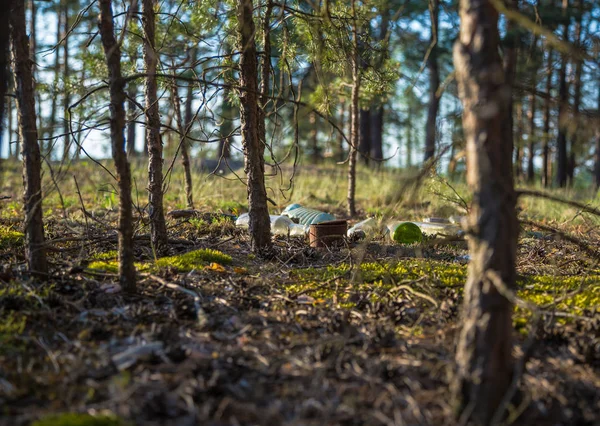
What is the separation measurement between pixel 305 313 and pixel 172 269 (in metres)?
1.24

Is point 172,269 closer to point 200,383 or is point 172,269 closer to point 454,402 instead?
point 200,383

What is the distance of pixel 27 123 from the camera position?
10.5 feet

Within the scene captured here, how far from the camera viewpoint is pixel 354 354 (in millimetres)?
2584

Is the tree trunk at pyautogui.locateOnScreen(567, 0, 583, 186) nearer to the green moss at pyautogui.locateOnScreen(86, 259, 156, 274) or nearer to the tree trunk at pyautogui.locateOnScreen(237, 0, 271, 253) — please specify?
the tree trunk at pyautogui.locateOnScreen(237, 0, 271, 253)

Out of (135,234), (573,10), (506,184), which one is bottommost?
(135,234)

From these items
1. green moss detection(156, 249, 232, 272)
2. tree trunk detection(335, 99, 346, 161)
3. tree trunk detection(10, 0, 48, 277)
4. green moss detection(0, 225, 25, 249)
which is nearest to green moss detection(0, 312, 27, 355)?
tree trunk detection(10, 0, 48, 277)

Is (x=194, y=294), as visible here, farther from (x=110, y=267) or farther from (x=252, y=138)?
(x=252, y=138)

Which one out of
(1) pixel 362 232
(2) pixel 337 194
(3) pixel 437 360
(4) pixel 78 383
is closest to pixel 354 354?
(3) pixel 437 360

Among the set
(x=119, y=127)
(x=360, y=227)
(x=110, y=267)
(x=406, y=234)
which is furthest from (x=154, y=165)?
(x=406, y=234)

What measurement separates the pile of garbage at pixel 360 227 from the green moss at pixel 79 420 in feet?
12.3

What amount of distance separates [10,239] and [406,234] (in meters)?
4.03

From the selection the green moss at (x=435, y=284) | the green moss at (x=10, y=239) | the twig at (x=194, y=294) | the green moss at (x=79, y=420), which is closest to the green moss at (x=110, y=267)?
the twig at (x=194, y=294)

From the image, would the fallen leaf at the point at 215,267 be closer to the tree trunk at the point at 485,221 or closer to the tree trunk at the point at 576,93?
the tree trunk at the point at 485,221

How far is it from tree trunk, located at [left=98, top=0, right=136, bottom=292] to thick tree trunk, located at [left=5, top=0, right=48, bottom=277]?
56 cm
